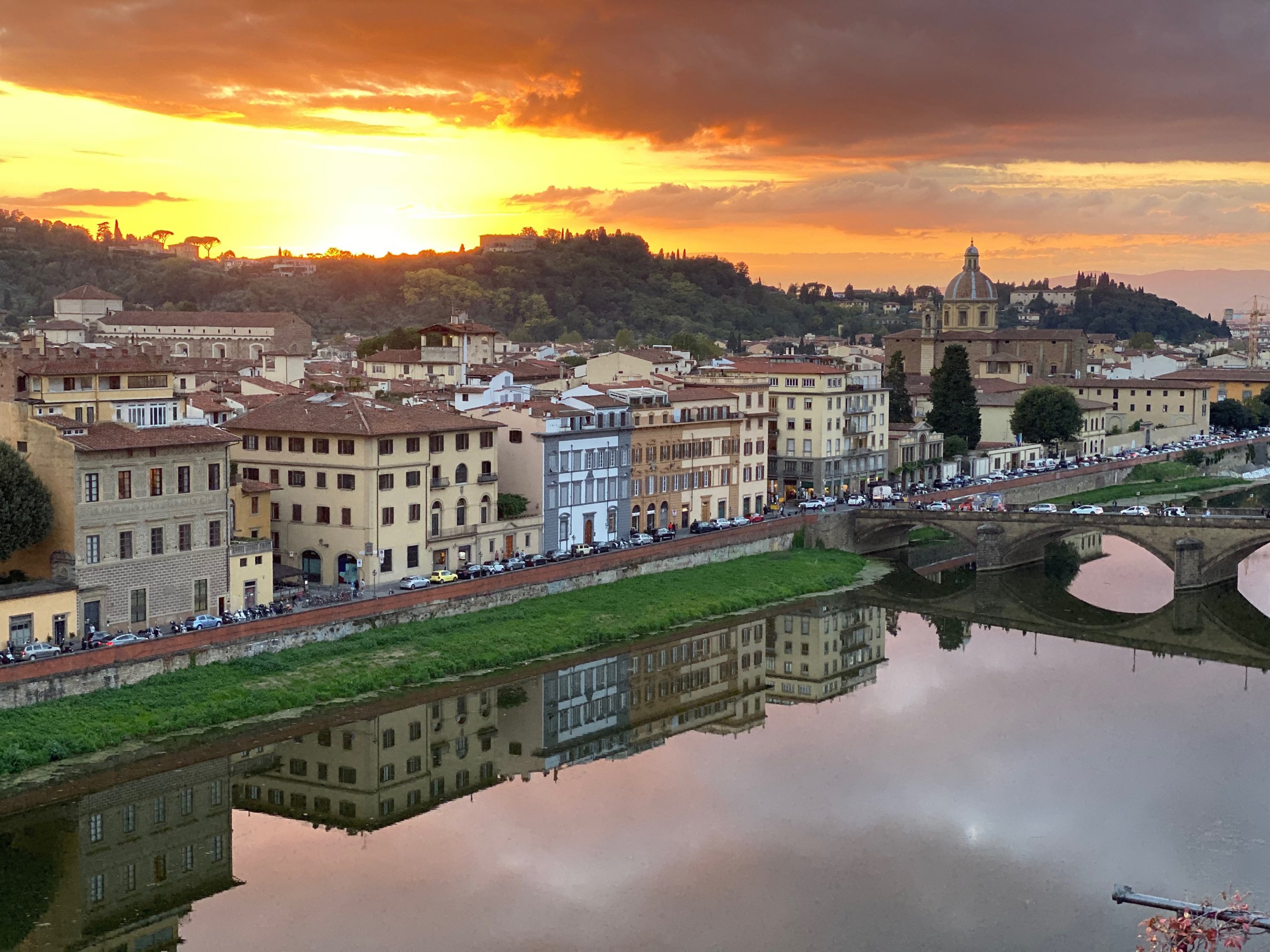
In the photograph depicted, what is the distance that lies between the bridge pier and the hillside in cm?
10409

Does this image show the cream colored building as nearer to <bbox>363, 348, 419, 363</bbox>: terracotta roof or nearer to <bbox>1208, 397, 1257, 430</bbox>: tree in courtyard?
<bbox>363, 348, 419, 363</bbox>: terracotta roof

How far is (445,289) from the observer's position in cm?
16062

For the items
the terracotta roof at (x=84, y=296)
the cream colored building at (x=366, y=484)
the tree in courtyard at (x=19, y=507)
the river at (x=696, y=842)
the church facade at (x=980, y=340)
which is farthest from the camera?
the terracotta roof at (x=84, y=296)

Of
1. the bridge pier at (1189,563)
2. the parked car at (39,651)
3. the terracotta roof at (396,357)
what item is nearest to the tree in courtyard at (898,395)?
the terracotta roof at (396,357)

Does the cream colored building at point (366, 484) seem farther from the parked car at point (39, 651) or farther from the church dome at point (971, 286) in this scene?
the church dome at point (971, 286)

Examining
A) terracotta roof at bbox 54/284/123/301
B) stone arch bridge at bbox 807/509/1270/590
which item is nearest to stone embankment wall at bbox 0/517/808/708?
stone arch bridge at bbox 807/509/1270/590

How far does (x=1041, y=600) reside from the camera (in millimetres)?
55062

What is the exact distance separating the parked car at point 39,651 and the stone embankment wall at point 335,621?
0.52 m

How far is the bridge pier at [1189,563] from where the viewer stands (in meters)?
55.5

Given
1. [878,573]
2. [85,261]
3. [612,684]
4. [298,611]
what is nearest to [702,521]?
[878,573]

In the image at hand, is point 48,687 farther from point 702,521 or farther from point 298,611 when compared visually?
point 702,521

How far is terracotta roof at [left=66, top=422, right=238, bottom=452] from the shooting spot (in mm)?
37469

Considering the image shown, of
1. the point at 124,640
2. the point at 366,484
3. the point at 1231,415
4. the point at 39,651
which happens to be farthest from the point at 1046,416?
the point at 39,651

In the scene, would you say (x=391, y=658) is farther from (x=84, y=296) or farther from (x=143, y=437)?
(x=84, y=296)
